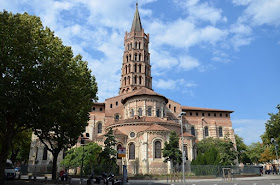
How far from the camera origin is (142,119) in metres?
40.3

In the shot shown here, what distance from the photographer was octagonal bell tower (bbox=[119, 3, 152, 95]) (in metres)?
62.6

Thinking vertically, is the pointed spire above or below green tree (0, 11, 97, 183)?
above

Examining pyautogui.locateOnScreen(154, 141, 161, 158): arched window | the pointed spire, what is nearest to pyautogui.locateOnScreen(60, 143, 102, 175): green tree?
pyautogui.locateOnScreen(154, 141, 161, 158): arched window

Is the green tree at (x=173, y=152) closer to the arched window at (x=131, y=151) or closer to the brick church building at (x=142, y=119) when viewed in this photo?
the brick church building at (x=142, y=119)

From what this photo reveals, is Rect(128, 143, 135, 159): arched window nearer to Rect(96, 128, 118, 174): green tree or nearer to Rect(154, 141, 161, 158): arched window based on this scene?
Rect(154, 141, 161, 158): arched window

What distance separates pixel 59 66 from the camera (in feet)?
56.3

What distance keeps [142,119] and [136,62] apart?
2775 cm

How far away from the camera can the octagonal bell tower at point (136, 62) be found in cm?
6256

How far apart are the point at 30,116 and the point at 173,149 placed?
2021 cm

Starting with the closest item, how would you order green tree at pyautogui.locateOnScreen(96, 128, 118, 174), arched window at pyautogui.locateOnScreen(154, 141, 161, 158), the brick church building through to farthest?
green tree at pyautogui.locateOnScreen(96, 128, 118, 174) → arched window at pyautogui.locateOnScreen(154, 141, 161, 158) → the brick church building

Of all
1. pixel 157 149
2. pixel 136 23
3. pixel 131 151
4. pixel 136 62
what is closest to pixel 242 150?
pixel 136 62

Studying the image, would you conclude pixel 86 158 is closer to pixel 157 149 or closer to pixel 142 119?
pixel 157 149

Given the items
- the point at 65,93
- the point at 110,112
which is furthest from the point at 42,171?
the point at 65,93

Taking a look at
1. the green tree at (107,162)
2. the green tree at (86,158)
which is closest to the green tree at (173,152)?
the green tree at (107,162)
